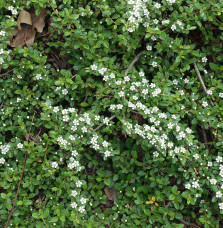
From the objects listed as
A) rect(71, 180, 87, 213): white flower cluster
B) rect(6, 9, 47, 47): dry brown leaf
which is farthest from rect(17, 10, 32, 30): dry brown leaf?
rect(71, 180, 87, 213): white flower cluster

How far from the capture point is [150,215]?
341 centimetres

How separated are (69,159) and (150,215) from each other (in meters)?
1.05

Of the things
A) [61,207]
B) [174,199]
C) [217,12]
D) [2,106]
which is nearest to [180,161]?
[174,199]

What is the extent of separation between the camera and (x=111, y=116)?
354 cm

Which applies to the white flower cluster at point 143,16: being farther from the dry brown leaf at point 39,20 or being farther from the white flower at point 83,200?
the white flower at point 83,200

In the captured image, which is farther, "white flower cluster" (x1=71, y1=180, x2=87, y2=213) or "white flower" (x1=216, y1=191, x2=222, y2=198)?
"white flower cluster" (x1=71, y1=180, x2=87, y2=213)

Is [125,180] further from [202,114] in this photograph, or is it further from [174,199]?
[202,114]

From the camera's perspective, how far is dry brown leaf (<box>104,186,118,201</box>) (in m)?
3.65

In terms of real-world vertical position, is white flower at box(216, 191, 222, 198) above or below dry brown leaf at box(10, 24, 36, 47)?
below

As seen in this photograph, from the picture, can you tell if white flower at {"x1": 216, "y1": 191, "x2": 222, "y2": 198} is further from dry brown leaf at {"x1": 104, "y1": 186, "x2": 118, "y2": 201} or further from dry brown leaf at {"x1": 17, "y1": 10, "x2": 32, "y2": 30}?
dry brown leaf at {"x1": 17, "y1": 10, "x2": 32, "y2": 30}

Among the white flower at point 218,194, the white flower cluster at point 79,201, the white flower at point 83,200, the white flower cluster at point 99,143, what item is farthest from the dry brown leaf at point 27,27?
the white flower at point 218,194

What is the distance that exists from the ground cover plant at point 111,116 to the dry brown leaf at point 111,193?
0.01 metres

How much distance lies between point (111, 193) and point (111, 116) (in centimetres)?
90

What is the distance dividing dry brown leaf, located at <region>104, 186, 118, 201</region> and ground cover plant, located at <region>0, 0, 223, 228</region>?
0.01m
